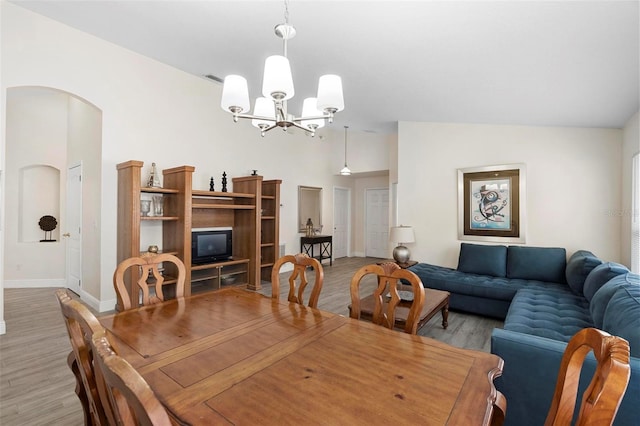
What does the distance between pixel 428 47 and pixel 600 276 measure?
2530 millimetres

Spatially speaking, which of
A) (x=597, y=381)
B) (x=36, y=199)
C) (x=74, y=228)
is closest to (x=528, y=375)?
(x=597, y=381)

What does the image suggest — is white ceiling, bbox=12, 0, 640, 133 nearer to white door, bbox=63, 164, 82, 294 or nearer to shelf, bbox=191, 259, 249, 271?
white door, bbox=63, 164, 82, 294


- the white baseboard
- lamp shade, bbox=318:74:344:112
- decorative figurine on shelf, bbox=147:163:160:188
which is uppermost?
lamp shade, bbox=318:74:344:112

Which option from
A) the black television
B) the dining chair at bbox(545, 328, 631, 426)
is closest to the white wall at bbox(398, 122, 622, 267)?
the black television

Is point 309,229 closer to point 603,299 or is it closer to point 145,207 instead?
point 145,207

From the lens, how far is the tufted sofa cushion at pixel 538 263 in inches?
150

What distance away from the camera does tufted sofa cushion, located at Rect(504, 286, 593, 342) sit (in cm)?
230

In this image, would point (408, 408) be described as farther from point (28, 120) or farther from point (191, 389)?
point (28, 120)

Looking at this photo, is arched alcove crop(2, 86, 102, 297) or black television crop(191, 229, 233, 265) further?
arched alcove crop(2, 86, 102, 297)

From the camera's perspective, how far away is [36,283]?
5242 millimetres

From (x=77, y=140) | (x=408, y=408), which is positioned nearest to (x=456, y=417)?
(x=408, y=408)

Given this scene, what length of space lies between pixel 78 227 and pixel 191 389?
16.1ft

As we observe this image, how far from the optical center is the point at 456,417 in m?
0.88

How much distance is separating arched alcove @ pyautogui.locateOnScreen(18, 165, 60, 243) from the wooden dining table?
5664mm
